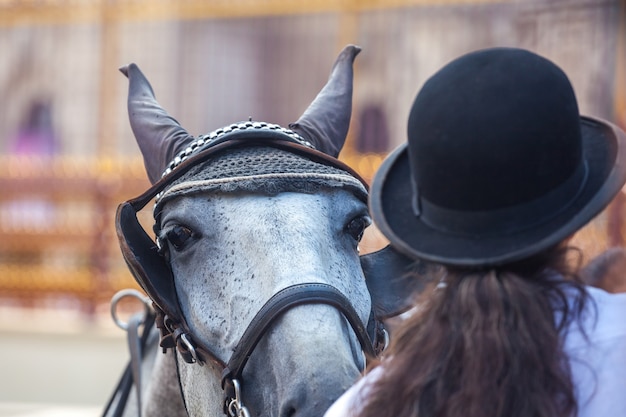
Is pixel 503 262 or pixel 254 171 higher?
pixel 503 262

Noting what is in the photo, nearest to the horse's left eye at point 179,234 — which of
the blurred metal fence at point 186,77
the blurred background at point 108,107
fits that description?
the blurred metal fence at point 186,77

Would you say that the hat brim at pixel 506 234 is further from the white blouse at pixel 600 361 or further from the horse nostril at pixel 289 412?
the horse nostril at pixel 289 412

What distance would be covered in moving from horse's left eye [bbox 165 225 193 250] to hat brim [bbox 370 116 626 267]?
831 mm

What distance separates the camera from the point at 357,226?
2.31m

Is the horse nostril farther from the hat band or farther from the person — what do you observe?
the hat band

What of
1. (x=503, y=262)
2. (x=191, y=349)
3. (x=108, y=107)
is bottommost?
(x=108, y=107)

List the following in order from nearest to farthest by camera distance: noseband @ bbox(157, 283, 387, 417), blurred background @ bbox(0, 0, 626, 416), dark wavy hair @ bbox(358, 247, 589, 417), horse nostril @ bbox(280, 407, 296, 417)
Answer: dark wavy hair @ bbox(358, 247, 589, 417)
horse nostril @ bbox(280, 407, 296, 417)
noseband @ bbox(157, 283, 387, 417)
blurred background @ bbox(0, 0, 626, 416)

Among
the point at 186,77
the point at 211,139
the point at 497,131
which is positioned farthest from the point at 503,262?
the point at 186,77

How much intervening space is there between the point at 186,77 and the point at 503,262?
17.9 metres

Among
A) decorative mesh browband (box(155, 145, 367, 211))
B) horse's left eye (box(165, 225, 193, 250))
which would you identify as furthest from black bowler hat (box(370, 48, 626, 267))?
horse's left eye (box(165, 225, 193, 250))

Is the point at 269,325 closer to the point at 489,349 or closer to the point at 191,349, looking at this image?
the point at 191,349

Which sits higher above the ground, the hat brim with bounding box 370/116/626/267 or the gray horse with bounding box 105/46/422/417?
the hat brim with bounding box 370/116/626/267

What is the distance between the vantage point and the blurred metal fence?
840cm

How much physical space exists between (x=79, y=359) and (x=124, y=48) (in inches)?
423
